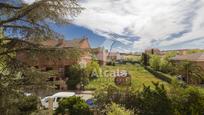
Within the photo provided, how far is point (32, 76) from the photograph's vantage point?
12375mm

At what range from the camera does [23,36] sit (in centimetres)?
1204

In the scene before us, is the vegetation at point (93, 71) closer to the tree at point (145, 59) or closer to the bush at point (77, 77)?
the bush at point (77, 77)

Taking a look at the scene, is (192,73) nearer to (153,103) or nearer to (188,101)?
(188,101)

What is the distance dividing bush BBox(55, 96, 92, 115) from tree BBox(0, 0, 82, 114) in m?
6.82

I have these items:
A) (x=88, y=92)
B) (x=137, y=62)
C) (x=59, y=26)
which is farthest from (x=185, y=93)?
(x=137, y=62)

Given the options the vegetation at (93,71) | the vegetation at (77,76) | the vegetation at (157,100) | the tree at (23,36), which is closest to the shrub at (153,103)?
the vegetation at (157,100)

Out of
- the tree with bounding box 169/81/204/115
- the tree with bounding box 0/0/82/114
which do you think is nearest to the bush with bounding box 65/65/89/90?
the tree with bounding box 169/81/204/115

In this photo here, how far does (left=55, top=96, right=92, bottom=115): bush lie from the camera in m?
18.9

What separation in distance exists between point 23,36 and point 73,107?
8.26 meters

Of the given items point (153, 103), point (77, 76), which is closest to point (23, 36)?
point (153, 103)

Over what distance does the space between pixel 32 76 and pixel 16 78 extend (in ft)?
2.68

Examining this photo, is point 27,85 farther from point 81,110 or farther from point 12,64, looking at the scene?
point 81,110

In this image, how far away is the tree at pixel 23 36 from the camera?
1123 centimetres

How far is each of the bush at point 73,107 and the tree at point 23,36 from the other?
6.82 meters
